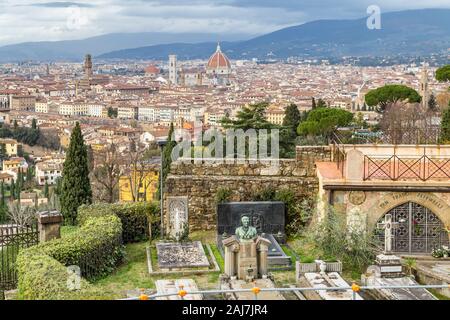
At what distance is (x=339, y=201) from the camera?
898cm

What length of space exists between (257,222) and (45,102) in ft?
434

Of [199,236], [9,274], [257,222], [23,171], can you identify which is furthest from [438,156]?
[23,171]

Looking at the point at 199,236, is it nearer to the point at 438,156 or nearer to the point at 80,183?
the point at 438,156

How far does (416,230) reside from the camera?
28.8 ft

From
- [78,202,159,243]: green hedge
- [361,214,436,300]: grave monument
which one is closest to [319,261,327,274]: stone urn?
[361,214,436,300]: grave monument

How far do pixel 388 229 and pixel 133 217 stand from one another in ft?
11.7

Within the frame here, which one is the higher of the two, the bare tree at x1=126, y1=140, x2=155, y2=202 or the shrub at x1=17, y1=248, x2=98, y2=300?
the shrub at x1=17, y1=248, x2=98, y2=300

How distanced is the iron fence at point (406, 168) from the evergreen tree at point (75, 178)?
27.6ft

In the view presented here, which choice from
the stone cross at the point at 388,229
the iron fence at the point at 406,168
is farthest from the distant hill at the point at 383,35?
the stone cross at the point at 388,229

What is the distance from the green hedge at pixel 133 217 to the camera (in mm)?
10188

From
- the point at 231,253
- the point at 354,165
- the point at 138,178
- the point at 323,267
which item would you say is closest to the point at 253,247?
the point at 231,253

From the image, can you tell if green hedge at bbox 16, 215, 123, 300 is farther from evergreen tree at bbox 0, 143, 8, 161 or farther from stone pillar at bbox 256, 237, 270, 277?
evergreen tree at bbox 0, 143, 8, 161

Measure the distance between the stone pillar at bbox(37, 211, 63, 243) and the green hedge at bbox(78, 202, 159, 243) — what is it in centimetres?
126

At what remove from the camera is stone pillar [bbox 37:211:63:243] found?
8.82m
